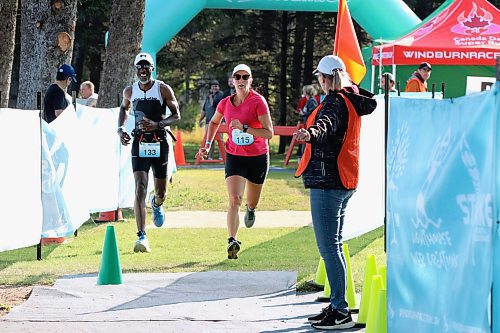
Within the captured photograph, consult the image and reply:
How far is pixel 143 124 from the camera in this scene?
12.2m

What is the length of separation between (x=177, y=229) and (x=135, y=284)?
193 inches

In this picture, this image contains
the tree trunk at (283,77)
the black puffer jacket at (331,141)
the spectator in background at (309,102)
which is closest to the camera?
the black puffer jacket at (331,141)

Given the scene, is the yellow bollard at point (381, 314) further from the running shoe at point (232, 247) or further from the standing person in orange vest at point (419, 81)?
the standing person in orange vest at point (419, 81)

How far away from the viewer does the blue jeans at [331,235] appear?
8.12m

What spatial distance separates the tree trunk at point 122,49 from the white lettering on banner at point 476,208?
551 inches

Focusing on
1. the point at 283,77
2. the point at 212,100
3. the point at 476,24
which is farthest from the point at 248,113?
the point at 283,77

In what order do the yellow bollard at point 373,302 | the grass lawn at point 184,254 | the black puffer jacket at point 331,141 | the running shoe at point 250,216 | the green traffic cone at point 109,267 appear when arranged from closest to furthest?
the yellow bollard at point 373,302, the black puffer jacket at point 331,141, the green traffic cone at point 109,267, the grass lawn at point 184,254, the running shoe at point 250,216

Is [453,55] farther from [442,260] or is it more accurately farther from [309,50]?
[442,260]

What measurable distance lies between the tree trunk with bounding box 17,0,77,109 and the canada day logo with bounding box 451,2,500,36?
35.3 feet

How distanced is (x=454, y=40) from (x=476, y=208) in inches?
778

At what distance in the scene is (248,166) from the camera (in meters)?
11.8

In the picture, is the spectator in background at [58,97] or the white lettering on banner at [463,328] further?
the spectator in background at [58,97]

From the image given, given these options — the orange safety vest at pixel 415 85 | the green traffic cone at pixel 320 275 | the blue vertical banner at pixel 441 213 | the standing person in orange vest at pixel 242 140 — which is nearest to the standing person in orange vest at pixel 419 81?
the orange safety vest at pixel 415 85

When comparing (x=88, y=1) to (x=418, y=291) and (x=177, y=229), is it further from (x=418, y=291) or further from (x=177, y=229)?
(x=418, y=291)
